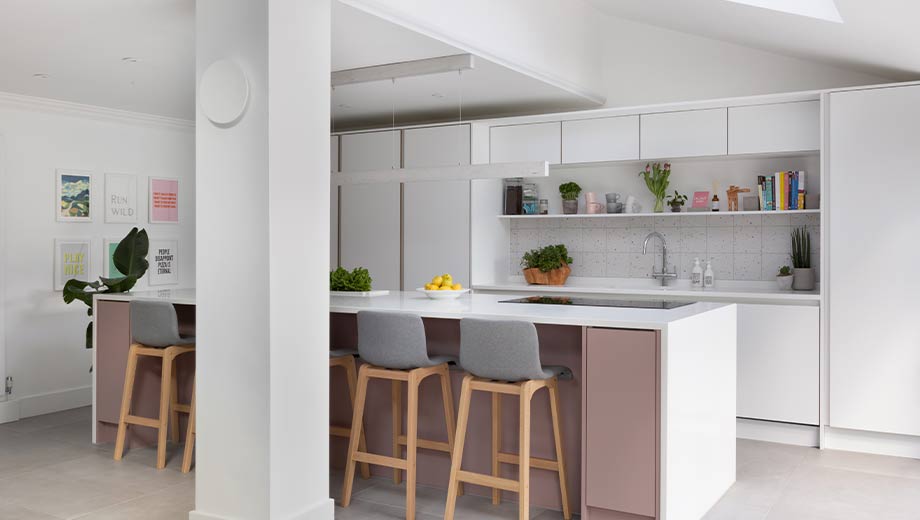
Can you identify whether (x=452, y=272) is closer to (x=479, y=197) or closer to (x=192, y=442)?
(x=479, y=197)

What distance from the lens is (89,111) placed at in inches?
257

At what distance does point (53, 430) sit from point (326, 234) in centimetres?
329

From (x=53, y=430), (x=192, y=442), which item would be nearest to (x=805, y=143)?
(x=192, y=442)

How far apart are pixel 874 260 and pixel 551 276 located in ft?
7.83

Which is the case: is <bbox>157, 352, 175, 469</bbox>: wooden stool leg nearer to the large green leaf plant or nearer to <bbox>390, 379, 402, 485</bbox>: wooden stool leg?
the large green leaf plant

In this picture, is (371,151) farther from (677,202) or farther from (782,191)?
(782,191)

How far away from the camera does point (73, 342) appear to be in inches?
257

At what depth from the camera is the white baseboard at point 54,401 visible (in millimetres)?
6126

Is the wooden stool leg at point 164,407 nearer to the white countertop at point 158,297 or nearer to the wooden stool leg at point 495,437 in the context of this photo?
the white countertop at point 158,297

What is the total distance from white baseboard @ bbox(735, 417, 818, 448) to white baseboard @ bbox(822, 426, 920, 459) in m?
0.10

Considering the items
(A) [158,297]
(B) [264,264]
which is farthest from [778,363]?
(A) [158,297]

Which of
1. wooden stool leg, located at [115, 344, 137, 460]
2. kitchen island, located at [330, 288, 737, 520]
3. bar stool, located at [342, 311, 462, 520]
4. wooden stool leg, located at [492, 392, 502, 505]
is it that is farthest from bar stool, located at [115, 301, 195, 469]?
wooden stool leg, located at [492, 392, 502, 505]

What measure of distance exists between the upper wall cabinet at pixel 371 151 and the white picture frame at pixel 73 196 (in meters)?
2.10

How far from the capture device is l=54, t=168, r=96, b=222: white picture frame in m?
6.38
